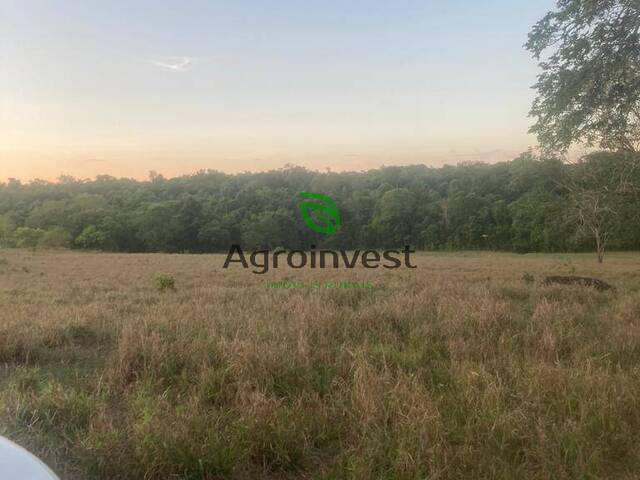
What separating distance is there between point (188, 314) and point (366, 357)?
336 centimetres

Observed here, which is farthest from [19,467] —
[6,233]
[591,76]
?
[6,233]

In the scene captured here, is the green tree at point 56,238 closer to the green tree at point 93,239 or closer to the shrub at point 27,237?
the shrub at point 27,237

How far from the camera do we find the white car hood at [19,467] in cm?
151

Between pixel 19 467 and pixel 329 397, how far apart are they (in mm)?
2444

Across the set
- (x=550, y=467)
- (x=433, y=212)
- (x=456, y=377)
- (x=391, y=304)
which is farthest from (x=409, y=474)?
(x=433, y=212)

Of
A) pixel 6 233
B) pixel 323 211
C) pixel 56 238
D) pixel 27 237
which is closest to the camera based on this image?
pixel 323 211

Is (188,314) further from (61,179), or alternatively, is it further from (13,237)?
(61,179)

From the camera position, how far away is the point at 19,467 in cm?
157

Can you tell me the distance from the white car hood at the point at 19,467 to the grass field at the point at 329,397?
106cm

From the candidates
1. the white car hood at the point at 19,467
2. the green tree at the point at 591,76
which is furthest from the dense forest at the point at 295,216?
the white car hood at the point at 19,467

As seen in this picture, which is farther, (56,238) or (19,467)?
(56,238)

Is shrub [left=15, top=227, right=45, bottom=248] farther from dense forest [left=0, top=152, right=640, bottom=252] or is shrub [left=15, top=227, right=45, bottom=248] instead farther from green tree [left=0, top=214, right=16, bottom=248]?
green tree [left=0, top=214, right=16, bottom=248]

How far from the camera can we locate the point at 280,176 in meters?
71.6

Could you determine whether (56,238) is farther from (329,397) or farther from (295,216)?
(329,397)
